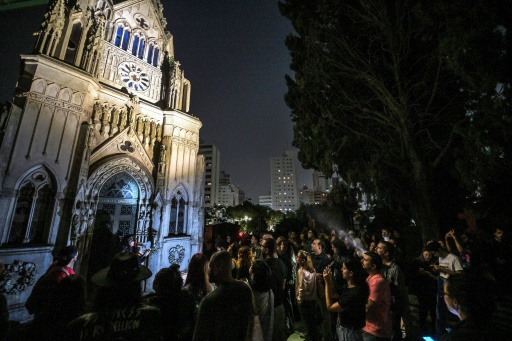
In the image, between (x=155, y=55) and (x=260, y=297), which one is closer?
(x=260, y=297)

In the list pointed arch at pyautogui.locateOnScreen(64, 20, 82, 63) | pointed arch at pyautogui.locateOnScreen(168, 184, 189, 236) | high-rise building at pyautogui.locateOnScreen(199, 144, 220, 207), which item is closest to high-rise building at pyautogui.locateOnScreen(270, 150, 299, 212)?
high-rise building at pyautogui.locateOnScreen(199, 144, 220, 207)

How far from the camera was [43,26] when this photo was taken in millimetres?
8695

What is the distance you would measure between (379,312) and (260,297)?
5.28 feet

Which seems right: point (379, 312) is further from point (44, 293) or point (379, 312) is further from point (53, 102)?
point (53, 102)

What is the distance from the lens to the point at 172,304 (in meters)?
2.38

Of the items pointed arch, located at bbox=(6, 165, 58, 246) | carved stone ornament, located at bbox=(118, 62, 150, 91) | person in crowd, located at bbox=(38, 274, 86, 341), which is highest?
carved stone ornament, located at bbox=(118, 62, 150, 91)

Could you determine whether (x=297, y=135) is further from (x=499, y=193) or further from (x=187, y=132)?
(x=499, y=193)

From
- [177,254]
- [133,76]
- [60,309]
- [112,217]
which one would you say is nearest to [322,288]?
[60,309]

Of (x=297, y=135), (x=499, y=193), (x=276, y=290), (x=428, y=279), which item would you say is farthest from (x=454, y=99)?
(x=276, y=290)

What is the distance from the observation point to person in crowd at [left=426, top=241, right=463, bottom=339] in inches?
157

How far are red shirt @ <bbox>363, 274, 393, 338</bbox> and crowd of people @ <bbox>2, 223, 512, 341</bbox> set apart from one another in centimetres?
1

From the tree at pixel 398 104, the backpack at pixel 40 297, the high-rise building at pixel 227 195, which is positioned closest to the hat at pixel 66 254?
the backpack at pixel 40 297

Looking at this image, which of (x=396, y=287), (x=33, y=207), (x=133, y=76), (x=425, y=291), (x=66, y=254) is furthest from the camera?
(x=133, y=76)

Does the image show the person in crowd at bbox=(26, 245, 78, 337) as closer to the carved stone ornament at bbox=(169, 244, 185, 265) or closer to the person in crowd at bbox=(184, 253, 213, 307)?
the person in crowd at bbox=(184, 253, 213, 307)
